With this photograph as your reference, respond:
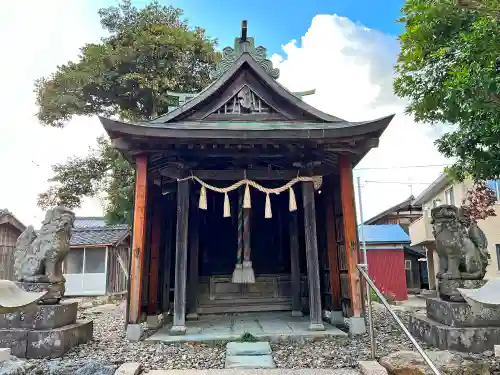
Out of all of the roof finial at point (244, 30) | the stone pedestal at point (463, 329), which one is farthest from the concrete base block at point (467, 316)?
the roof finial at point (244, 30)

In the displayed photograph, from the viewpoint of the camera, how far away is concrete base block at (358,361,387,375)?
410 centimetres

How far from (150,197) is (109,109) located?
36.2ft

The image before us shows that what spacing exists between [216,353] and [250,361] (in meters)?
0.80

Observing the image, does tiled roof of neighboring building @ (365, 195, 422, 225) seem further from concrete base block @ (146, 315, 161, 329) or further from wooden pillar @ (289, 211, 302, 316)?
concrete base block @ (146, 315, 161, 329)

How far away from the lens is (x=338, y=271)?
7.94m

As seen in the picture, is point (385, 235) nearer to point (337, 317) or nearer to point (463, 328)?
point (337, 317)

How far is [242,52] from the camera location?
8172mm

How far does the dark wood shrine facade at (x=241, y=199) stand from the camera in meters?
6.64

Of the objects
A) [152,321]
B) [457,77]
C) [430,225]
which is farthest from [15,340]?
[430,225]

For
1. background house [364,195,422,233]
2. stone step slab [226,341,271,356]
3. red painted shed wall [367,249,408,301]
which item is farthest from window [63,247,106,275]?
background house [364,195,422,233]

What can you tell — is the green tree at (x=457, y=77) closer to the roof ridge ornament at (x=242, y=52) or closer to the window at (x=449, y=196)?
the roof ridge ornament at (x=242, y=52)

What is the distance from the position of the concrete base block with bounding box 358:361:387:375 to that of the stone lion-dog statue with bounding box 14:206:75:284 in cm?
Answer: 483

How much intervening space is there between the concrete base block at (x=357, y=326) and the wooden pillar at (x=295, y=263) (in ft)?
6.75

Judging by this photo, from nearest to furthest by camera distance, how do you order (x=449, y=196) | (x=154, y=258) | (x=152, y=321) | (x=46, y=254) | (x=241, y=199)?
(x=46, y=254)
(x=241, y=199)
(x=152, y=321)
(x=154, y=258)
(x=449, y=196)
